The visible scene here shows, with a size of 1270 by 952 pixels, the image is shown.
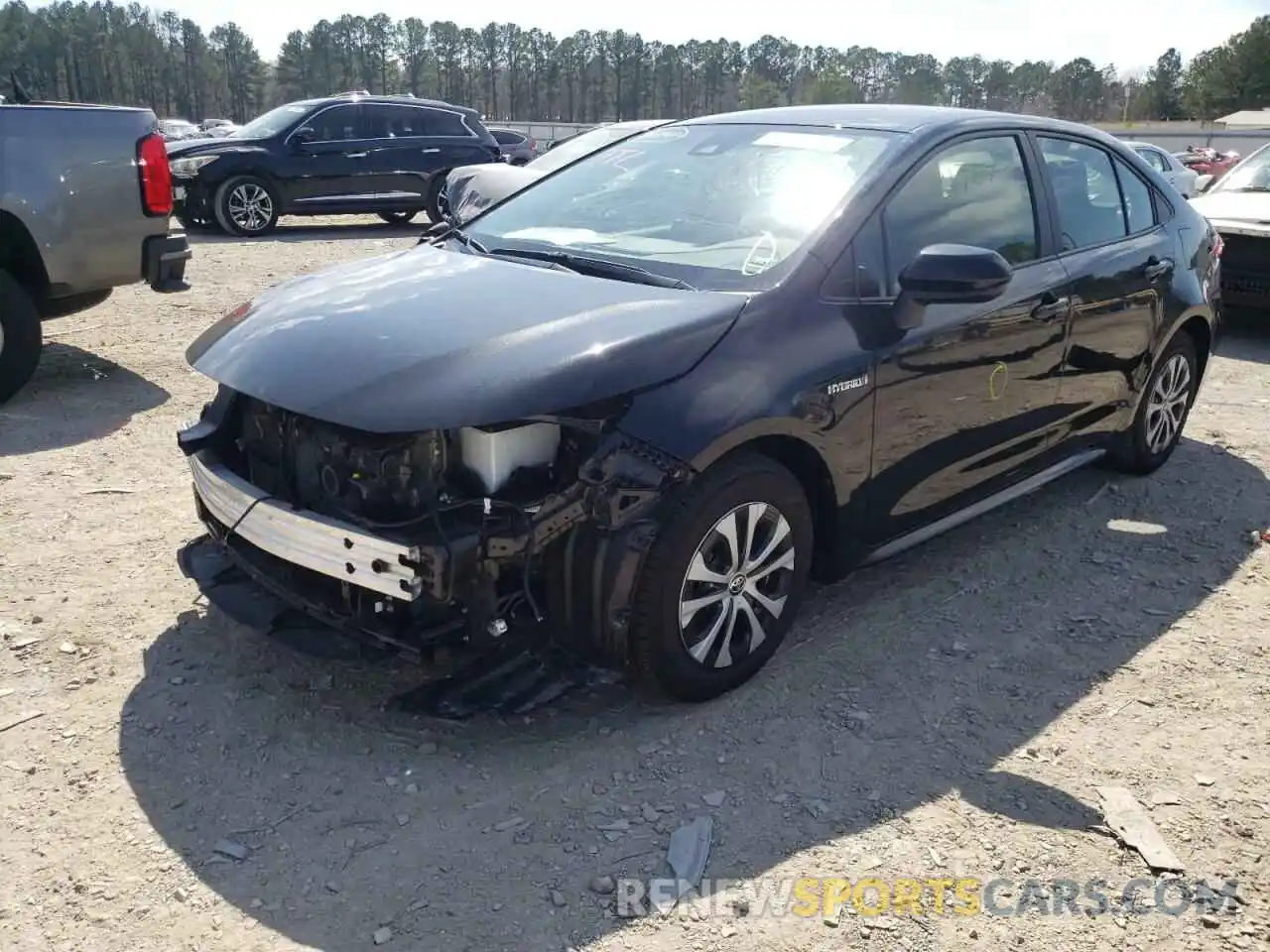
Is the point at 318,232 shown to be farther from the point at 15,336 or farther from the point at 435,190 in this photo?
the point at 15,336

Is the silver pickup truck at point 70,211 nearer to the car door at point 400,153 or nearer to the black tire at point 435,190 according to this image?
the car door at point 400,153

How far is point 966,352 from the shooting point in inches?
150

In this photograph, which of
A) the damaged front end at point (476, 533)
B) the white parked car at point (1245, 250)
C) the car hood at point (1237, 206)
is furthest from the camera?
the car hood at point (1237, 206)

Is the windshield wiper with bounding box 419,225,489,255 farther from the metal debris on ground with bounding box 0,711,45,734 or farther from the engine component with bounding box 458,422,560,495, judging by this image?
the metal debris on ground with bounding box 0,711,45,734

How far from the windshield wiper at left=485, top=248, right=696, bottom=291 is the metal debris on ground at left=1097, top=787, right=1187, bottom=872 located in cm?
189

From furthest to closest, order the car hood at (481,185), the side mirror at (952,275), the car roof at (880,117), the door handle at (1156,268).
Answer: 1. the car hood at (481,185)
2. the door handle at (1156,268)
3. the car roof at (880,117)
4. the side mirror at (952,275)

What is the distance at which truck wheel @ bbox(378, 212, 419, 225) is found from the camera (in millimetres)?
14742

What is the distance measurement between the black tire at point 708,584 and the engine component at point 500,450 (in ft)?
1.28

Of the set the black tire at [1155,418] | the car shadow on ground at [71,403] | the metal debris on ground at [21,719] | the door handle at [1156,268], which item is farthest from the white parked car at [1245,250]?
the metal debris on ground at [21,719]

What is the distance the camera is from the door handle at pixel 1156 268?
15.9 feet

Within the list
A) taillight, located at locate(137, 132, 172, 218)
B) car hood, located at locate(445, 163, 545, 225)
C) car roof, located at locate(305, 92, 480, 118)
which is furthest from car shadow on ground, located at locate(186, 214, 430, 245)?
taillight, located at locate(137, 132, 172, 218)

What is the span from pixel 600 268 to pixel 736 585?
3.75ft

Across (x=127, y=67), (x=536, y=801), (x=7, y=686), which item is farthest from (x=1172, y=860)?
(x=127, y=67)

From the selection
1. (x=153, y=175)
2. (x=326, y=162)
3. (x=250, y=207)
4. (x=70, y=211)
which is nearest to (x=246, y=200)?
(x=250, y=207)
